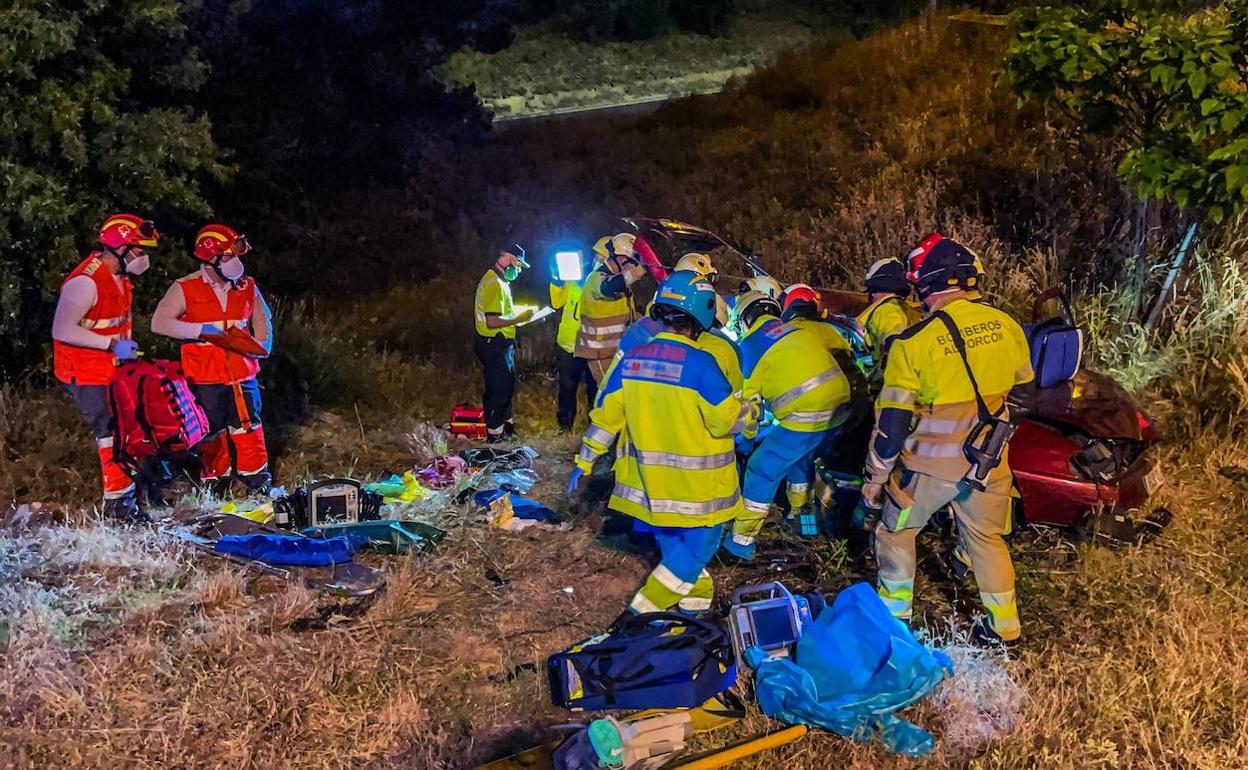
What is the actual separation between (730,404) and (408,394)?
5807 millimetres

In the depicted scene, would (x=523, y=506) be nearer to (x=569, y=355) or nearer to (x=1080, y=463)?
(x=569, y=355)

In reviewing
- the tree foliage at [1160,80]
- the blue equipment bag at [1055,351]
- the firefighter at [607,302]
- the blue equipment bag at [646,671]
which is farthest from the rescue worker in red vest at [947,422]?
the firefighter at [607,302]

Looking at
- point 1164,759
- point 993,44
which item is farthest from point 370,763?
point 993,44

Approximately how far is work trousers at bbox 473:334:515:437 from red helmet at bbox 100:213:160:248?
2.92 meters

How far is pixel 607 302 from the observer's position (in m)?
7.64

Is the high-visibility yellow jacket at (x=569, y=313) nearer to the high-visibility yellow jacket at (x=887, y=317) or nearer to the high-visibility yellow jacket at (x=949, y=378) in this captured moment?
the high-visibility yellow jacket at (x=887, y=317)

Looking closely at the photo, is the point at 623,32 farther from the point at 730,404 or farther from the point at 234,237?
the point at 730,404

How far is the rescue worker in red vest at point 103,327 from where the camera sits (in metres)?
5.64

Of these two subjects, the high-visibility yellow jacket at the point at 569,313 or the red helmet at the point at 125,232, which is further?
the high-visibility yellow jacket at the point at 569,313

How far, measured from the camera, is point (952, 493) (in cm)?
444

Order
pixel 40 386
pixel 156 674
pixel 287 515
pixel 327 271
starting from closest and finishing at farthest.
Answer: pixel 156 674
pixel 287 515
pixel 40 386
pixel 327 271

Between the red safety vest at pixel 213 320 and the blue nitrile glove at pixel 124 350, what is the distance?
1.12ft

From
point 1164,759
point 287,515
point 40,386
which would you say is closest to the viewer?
point 1164,759

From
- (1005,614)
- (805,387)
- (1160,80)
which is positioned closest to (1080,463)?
(1005,614)
